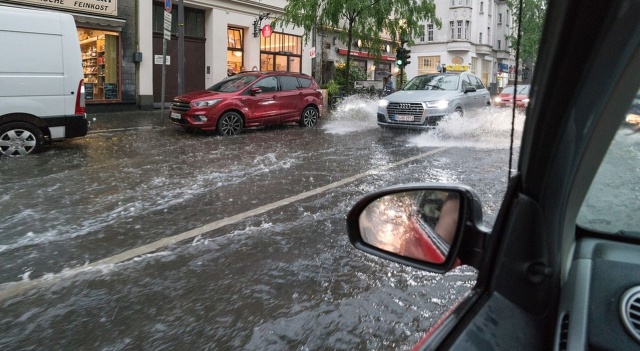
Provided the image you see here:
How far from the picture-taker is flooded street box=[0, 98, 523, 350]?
3119 millimetres

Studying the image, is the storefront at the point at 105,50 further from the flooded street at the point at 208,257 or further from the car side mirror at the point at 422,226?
the car side mirror at the point at 422,226

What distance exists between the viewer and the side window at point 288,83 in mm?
14399

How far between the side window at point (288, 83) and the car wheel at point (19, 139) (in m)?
6.79

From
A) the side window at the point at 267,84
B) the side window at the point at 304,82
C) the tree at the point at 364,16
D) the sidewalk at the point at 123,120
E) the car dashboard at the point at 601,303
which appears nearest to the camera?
the car dashboard at the point at 601,303

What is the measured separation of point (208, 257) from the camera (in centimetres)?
439

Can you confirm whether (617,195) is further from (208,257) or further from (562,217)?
(208,257)

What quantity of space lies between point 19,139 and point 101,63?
1031 cm

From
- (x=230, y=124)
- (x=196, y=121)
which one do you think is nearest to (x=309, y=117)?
(x=230, y=124)

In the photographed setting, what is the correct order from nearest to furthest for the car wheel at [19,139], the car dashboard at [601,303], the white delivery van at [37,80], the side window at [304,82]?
the car dashboard at [601,303]
the white delivery van at [37,80]
the car wheel at [19,139]
the side window at [304,82]

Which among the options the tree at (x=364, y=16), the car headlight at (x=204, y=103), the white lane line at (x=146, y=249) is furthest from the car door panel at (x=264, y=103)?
the white lane line at (x=146, y=249)

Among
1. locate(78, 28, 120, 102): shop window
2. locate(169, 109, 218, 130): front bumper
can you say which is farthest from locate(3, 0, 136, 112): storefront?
locate(169, 109, 218, 130): front bumper

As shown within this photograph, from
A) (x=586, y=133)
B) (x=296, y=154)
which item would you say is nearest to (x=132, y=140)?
(x=296, y=154)

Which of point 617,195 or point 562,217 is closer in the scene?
point 562,217

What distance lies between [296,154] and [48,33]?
4980mm
